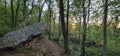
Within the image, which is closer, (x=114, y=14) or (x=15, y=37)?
(x=15, y=37)

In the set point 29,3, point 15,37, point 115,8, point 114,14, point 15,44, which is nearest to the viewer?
point 15,44

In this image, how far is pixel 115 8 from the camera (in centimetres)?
1362

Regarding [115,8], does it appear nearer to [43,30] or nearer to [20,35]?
[43,30]

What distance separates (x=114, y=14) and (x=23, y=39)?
24.3 ft

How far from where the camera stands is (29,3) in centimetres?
2878

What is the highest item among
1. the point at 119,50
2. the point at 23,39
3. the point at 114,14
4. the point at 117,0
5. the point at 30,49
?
the point at 117,0

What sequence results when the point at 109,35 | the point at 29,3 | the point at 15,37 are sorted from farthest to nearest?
the point at 29,3 < the point at 109,35 < the point at 15,37

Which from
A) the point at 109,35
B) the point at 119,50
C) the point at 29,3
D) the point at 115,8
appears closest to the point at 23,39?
the point at 115,8

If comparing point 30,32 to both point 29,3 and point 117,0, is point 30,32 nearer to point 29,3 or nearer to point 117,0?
point 117,0

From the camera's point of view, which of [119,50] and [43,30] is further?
[119,50]

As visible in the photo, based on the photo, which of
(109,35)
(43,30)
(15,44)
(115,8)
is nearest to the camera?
(15,44)

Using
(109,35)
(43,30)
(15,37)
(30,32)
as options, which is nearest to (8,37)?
(15,37)

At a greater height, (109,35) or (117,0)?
(117,0)

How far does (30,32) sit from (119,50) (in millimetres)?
10216
